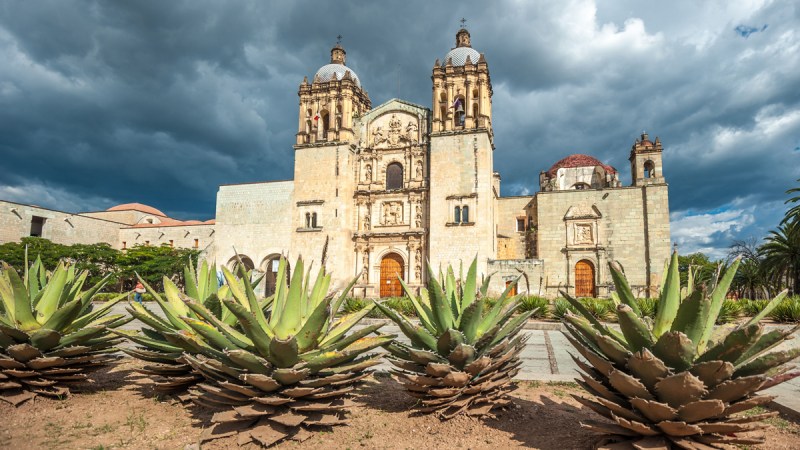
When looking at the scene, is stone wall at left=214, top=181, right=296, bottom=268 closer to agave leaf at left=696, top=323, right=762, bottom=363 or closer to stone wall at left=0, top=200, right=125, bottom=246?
stone wall at left=0, top=200, right=125, bottom=246

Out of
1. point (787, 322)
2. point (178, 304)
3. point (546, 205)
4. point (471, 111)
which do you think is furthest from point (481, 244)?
point (178, 304)

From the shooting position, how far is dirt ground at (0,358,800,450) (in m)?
2.82

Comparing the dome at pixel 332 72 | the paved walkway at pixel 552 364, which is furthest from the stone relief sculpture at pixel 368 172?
the paved walkway at pixel 552 364

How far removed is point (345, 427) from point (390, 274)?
2198 cm

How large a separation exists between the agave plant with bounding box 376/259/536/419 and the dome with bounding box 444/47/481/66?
24205 mm

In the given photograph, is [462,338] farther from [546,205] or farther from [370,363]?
[546,205]

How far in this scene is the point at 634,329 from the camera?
222 cm

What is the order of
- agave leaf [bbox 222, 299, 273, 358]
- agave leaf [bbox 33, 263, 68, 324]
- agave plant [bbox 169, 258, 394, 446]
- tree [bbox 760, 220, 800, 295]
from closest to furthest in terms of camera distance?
1. agave leaf [bbox 222, 299, 273, 358]
2. agave plant [bbox 169, 258, 394, 446]
3. agave leaf [bbox 33, 263, 68, 324]
4. tree [bbox 760, 220, 800, 295]

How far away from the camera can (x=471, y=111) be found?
24.2m

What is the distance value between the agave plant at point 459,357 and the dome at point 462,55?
2420 cm

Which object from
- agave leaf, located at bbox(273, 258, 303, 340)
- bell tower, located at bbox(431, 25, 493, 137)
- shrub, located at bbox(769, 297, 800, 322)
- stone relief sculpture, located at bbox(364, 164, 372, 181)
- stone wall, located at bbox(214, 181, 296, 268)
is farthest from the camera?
stone wall, located at bbox(214, 181, 296, 268)

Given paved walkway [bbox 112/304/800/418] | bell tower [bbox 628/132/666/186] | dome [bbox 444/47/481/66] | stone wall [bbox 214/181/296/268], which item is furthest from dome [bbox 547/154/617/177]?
paved walkway [bbox 112/304/800/418]

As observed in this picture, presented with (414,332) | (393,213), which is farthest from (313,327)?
(393,213)

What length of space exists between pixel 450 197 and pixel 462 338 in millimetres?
20645
